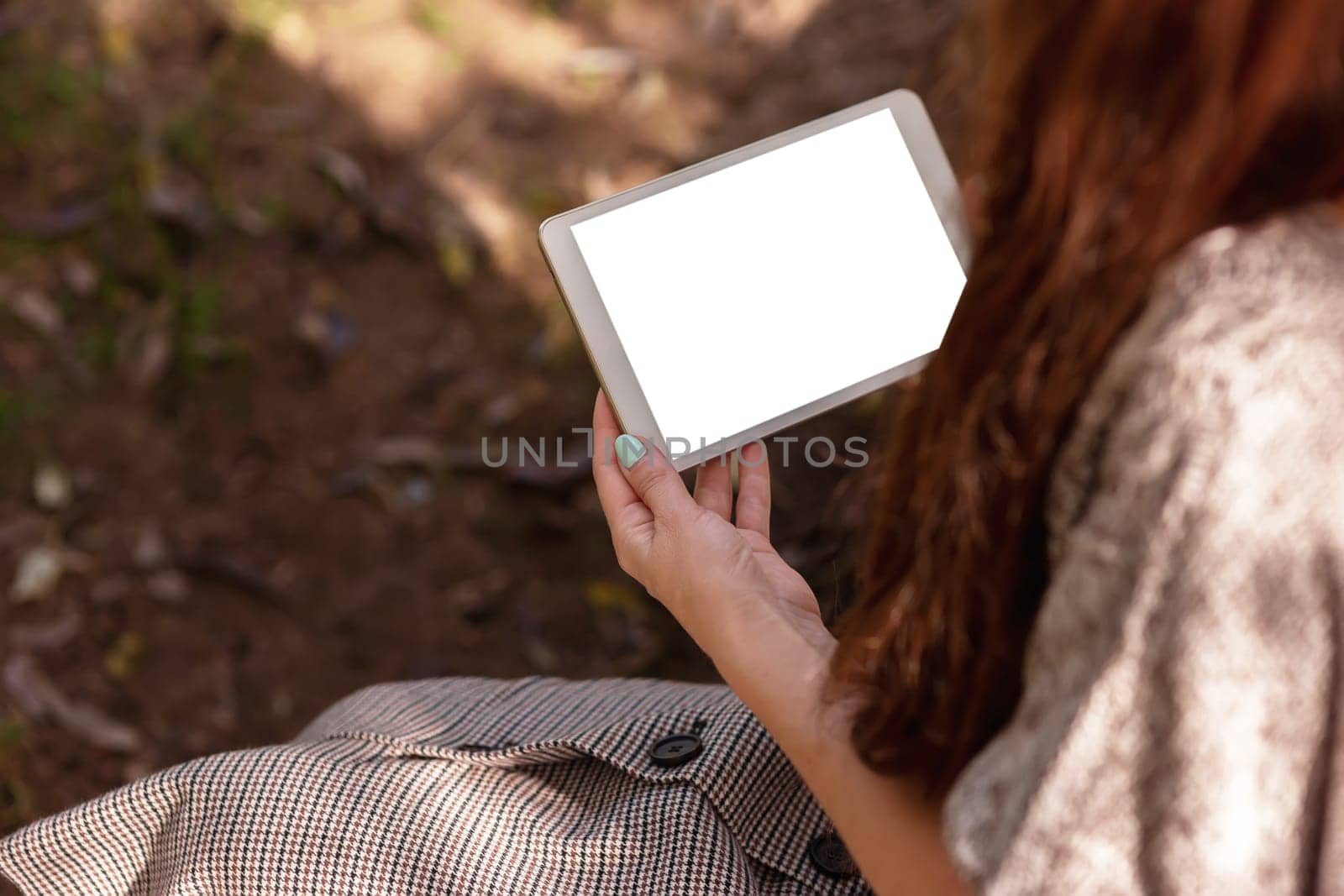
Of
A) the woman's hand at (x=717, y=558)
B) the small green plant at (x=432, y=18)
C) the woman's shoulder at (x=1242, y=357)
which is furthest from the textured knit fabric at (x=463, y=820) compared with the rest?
the small green plant at (x=432, y=18)

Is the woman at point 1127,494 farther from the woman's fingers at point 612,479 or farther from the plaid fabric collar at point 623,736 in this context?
the woman's fingers at point 612,479

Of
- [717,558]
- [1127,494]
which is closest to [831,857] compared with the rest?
[717,558]

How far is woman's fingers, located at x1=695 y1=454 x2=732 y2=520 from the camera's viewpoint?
1100 millimetres

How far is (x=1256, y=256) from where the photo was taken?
21.2 inches

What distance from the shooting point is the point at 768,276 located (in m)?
1.15

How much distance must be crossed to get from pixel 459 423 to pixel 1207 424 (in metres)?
1.45

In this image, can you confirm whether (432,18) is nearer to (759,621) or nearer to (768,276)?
(768,276)

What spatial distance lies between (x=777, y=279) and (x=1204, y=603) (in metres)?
0.69

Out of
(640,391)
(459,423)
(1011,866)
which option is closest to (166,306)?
(459,423)

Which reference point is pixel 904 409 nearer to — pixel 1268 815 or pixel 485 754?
pixel 1268 815

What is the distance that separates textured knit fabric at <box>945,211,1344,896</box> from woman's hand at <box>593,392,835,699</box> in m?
0.28

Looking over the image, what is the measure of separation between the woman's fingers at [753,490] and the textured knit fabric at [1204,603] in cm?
54

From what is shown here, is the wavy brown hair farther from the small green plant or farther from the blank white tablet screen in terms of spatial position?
the small green plant

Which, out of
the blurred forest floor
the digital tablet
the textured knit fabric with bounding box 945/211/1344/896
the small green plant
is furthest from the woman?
the small green plant
